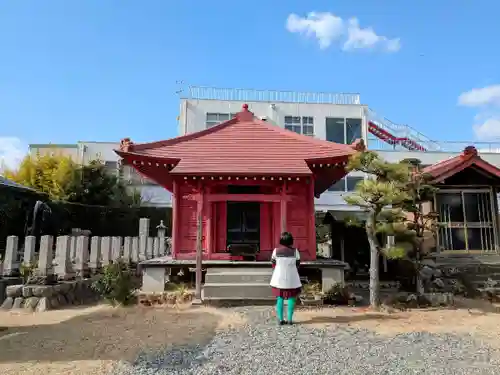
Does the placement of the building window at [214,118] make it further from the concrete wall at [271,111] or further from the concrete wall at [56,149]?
the concrete wall at [56,149]

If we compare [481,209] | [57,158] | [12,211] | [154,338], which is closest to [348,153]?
[481,209]

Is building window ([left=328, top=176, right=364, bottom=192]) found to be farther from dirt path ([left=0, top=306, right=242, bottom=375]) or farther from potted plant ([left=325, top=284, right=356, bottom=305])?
dirt path ([left=0, top=306, right=242, bottom=375])

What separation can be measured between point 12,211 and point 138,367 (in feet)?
47.2

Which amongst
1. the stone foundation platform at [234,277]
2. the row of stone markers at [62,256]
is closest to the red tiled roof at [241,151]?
the stone foundation platform at [234,277]

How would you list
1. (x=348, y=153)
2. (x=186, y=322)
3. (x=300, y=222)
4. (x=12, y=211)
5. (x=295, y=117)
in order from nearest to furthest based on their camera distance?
1. (x=186, y=322)
2. (x=348, y=153)
3. (x=300, y=222)
4. (x=12, y=211)
5. (x=295, y=117)

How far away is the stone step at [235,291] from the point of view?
8.46 meters

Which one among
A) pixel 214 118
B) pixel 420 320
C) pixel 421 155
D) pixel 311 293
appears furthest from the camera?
pixel 421 155

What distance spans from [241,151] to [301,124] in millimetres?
13062

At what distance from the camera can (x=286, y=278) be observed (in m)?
6.61

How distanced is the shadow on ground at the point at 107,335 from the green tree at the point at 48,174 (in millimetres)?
13225

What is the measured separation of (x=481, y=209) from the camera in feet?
37.7

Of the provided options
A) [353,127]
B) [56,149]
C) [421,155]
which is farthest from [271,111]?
[56,149]

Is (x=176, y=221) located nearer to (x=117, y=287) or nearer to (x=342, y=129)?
(x=117, y=287)

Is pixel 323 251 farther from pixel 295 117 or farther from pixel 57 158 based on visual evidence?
pixel 57 158
